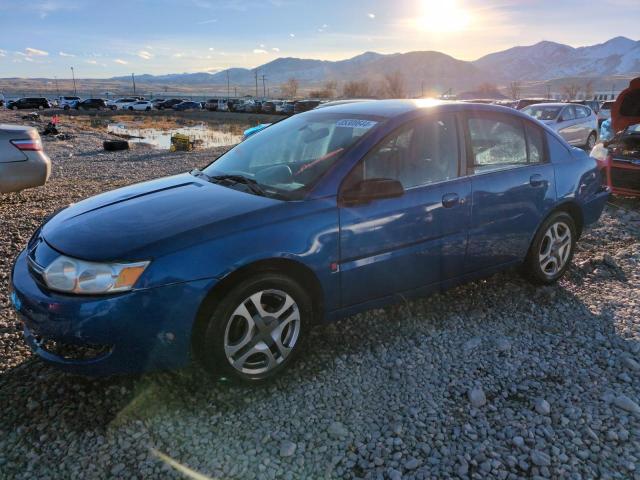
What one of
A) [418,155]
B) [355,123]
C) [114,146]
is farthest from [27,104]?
[418,155]

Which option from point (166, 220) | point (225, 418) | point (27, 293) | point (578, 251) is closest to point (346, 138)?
point (166, 220)

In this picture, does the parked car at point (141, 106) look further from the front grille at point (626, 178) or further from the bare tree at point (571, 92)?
the bare tree at point (571, 92)

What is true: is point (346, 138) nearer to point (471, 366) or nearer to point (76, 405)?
point (471, 366)

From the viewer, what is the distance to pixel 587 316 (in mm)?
3896

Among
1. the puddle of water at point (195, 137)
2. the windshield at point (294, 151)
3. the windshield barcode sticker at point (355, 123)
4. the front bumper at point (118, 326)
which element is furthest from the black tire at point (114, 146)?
the front bumper at point (118, 326)

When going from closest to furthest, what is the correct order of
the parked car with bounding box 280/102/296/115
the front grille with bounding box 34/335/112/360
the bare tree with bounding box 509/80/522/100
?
the front grille with bounding box 34/335/112/360, the parked car with bounding box 280/102/296/115, the bare tree with bounding box 509/80/522/100

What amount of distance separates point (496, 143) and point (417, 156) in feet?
2.72

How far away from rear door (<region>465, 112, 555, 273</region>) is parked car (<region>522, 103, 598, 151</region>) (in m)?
10.9

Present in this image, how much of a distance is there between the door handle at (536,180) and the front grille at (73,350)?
3325mm

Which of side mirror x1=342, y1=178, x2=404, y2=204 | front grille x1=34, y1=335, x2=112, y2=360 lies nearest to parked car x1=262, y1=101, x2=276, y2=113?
side mirror x1=342, y1=178, x2=404, y2=204

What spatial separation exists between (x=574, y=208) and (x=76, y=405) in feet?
13.8

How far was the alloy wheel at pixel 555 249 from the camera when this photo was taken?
432 cm

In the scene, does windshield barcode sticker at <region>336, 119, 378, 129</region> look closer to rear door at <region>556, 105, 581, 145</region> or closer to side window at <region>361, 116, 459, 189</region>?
side window at <region>361, 116, 459, 189</region>

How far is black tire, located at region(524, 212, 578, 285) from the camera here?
13.9 feet
